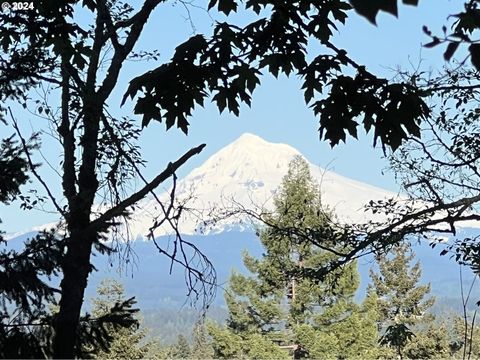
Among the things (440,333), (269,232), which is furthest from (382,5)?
(440,333)

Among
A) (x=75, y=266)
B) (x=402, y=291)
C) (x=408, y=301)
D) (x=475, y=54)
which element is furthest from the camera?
(x=402, y=291)

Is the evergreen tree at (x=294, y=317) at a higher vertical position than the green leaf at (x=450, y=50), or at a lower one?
higher

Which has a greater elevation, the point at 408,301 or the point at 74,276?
the point at 408,301

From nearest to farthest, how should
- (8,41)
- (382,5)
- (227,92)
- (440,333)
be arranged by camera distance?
1. (382,5)
2. (227,92)
3. (8,41)
4. (440,333)

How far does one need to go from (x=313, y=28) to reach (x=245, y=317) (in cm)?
2795

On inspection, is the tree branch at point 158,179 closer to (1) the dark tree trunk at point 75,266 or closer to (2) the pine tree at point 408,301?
(1) the dark tree trunk at point 75,266

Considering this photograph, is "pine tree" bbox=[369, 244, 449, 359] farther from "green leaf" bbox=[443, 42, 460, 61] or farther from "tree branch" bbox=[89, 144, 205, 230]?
"green leaf" bbox=[443, 42, 460, 61]

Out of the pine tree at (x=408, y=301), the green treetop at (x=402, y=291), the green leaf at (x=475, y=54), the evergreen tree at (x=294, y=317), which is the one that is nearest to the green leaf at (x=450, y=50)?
the green leaf at (x=475, y=54)

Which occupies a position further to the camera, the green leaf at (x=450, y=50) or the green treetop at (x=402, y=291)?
the green treetop at (x=402, y=291)

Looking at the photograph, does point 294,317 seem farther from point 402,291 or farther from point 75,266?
point 75,266

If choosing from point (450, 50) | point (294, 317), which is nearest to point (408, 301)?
point (294, 317)

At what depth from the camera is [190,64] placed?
2678 millimetres

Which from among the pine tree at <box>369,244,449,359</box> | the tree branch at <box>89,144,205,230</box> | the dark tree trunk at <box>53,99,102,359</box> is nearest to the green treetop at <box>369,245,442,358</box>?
the pine tree at <box>369,244,449,359</box>

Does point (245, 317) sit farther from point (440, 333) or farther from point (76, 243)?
point (76, 243)
